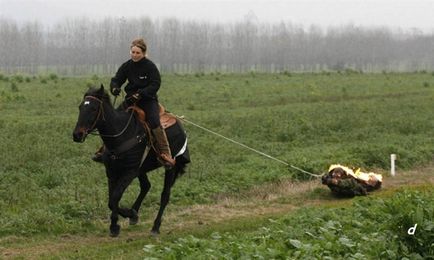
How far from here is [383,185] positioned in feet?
47.8

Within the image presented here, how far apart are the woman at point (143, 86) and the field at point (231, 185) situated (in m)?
1.64

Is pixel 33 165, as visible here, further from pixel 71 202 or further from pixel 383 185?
pixel 383 185

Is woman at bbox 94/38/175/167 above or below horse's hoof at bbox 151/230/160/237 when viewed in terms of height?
above

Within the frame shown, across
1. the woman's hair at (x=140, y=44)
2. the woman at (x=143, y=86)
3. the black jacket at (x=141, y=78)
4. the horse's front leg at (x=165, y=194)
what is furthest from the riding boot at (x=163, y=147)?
the woman's hair at (x=140, y=44)

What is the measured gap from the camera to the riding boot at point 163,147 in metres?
9.97

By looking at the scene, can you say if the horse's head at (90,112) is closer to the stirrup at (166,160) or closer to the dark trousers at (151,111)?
the dark trousers at (151,111)

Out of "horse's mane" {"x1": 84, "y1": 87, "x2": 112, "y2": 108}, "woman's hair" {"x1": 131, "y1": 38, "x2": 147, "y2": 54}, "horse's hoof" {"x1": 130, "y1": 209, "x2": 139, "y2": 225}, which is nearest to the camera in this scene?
"horse's mane" {"x1": 84, "y1": 87, "x2": 112, "y2": 108}

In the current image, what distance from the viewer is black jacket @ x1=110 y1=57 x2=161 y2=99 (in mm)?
9734

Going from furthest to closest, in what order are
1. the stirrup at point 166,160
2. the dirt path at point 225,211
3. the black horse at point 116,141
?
the stirrup at point 166,160 < the dirt path at point 225,211 < the black horse at point 116,141

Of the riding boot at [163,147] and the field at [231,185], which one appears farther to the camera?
the riding boot at [163,147]

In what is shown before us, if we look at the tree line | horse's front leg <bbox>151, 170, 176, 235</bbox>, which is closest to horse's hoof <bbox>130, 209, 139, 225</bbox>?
horse's front leg <bbox>151, 170, 176, 235</bbox>

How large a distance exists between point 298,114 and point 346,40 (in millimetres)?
125522

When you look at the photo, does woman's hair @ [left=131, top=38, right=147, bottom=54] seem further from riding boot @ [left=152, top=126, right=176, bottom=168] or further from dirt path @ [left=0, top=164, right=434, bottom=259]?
dirt path @ [left=0, top=164, right=434, bottom=259]

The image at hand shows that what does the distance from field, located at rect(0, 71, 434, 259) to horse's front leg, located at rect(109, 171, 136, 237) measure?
0.23 m
